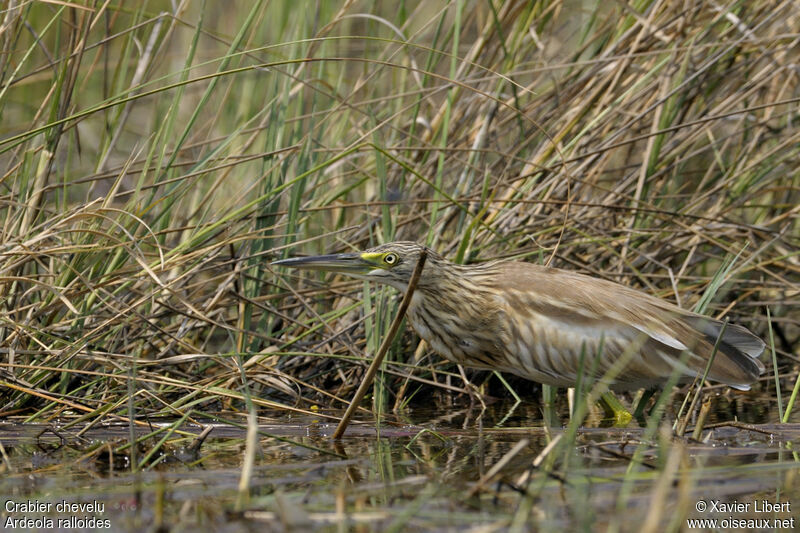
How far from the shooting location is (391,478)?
9.05 feet

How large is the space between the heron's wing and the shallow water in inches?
20.1

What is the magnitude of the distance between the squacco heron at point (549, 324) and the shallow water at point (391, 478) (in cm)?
50

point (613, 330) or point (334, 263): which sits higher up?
point (334, 263)

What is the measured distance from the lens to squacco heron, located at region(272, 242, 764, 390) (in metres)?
3.87

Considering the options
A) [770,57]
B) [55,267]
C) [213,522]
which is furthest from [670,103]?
[213,522]

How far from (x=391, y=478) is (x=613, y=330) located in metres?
1.46

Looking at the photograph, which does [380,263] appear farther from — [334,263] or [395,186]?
[395,186]

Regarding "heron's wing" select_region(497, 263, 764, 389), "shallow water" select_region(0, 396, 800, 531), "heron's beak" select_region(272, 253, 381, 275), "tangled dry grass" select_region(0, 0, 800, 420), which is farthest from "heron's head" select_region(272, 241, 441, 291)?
"shallow water" select_region(0, 396, 800, 531)

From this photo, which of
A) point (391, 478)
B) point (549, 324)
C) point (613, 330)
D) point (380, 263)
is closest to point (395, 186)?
point (380, 263)

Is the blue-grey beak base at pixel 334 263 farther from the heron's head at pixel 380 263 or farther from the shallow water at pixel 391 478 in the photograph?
the shallow water at pixel 391 478

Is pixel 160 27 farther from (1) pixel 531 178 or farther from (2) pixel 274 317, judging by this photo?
(1) pixel 531 178

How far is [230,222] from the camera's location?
4109 millimetres

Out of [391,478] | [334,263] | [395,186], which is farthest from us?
[395,186]

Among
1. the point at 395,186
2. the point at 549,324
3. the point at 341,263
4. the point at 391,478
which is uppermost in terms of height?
the point at 395,186
